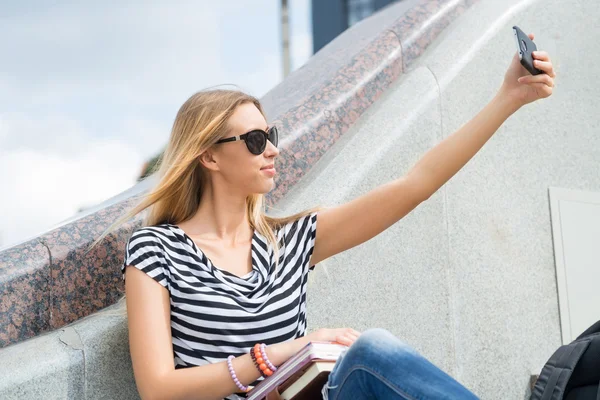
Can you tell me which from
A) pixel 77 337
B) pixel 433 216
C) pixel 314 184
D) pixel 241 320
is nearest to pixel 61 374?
pixel 77 337

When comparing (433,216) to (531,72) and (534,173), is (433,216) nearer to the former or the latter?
(534,173)

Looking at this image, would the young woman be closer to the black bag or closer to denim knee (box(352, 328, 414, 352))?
denim knee (box(352, 328, 414, 352))

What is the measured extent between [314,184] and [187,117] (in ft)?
2.72

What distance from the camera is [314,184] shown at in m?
3.76

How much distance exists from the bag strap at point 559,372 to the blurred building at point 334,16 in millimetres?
30632

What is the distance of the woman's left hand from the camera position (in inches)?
111

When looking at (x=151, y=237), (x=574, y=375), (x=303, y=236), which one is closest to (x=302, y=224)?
(x=303, y=236)

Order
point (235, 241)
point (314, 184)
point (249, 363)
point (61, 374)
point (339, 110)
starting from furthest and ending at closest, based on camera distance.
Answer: point (339, 110) < point (314, 184) < point (235, 241) < point (61, 374) < point (249, 363)

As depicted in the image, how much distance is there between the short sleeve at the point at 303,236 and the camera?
3113 millimetres

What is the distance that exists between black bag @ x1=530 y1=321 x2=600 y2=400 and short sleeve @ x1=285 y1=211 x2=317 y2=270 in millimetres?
964

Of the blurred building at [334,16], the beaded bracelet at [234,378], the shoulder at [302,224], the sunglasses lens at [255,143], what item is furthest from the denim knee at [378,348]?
the blurred building at [334,16]

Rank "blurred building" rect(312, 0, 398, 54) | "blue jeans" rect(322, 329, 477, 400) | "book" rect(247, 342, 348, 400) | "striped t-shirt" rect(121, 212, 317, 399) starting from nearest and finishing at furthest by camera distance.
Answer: "blue jeans" rect(322, 329, 477, 400) < "book" rect(247, 342, 348, 400) < "striped t-shirt" rect(121, 212, 317, 399) < "blurred building" rect(312, 0, 398, 54)

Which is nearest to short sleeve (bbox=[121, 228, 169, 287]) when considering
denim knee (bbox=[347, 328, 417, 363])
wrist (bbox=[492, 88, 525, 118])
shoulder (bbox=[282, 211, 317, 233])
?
A: shoulder (bbox=[282, 211, 317, 233])

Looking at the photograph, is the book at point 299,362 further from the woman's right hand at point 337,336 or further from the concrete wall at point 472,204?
the concrete wall at point 472,204
